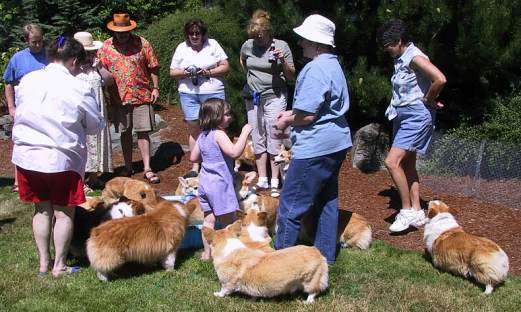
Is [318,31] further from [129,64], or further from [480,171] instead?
[129,64]

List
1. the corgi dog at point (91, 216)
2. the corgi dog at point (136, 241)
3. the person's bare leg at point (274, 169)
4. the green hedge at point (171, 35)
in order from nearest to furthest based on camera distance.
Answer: the corgi dog at point (136, 241) → the corgi dog at point (91, 216) → the person's bare leg at point (274, 169) → the green hedge at point (171, 35)

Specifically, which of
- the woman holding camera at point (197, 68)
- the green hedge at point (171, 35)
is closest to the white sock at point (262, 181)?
the woman holding camera at point (197, 68)

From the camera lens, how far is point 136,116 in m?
7.55

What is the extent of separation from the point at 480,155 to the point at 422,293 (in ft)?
9.29

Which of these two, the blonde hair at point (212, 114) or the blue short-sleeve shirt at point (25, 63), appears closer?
the blonde hair at point (212, 114)

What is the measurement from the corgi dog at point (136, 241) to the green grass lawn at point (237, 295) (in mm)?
183

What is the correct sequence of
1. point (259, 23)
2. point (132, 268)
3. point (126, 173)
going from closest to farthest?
1. point (132, 268)
2. point (259, 23)
3. point (126, 173)

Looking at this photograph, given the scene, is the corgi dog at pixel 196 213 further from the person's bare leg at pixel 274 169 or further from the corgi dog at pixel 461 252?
the corgi dog at pixel 461 252

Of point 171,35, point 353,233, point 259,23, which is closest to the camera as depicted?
point 353,233

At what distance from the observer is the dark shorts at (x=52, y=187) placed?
171 inches

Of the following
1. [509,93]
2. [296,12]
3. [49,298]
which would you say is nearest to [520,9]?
[509,93]

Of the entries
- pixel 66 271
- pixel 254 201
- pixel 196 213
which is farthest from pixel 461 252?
pixel 66 271

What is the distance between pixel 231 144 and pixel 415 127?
1799mm

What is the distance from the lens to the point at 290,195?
14.8 ft
